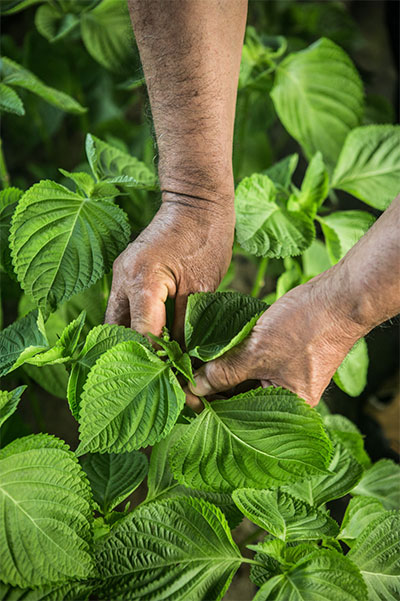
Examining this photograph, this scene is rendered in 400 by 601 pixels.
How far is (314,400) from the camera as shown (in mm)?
634

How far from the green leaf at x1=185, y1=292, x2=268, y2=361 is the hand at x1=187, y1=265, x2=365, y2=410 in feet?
0.07

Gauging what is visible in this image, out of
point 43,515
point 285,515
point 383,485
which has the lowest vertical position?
point 383,485

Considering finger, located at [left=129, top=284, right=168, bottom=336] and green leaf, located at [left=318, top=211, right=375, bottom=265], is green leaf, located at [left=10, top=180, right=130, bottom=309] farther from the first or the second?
green leaf, located at [left=318, top=211, right=375, bottom=265]

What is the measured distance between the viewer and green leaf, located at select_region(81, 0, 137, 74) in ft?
3.51

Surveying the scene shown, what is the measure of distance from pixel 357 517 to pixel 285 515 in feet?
0.30

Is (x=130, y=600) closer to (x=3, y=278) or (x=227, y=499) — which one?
(x=227, y=499)

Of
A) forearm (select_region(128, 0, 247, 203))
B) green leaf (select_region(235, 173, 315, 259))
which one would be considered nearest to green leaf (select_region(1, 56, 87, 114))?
forearm (select_region(128, 0, 247, 203))

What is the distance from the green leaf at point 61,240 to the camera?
0.65 meters

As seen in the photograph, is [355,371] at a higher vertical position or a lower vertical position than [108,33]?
lower

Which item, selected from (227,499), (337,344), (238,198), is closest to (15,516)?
(227,499)

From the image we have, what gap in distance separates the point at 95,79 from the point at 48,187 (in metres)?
0.82

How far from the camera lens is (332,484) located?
671 mm

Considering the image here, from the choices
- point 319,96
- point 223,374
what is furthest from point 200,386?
point 319,96

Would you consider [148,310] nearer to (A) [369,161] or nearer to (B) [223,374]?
(B) [223,374]
